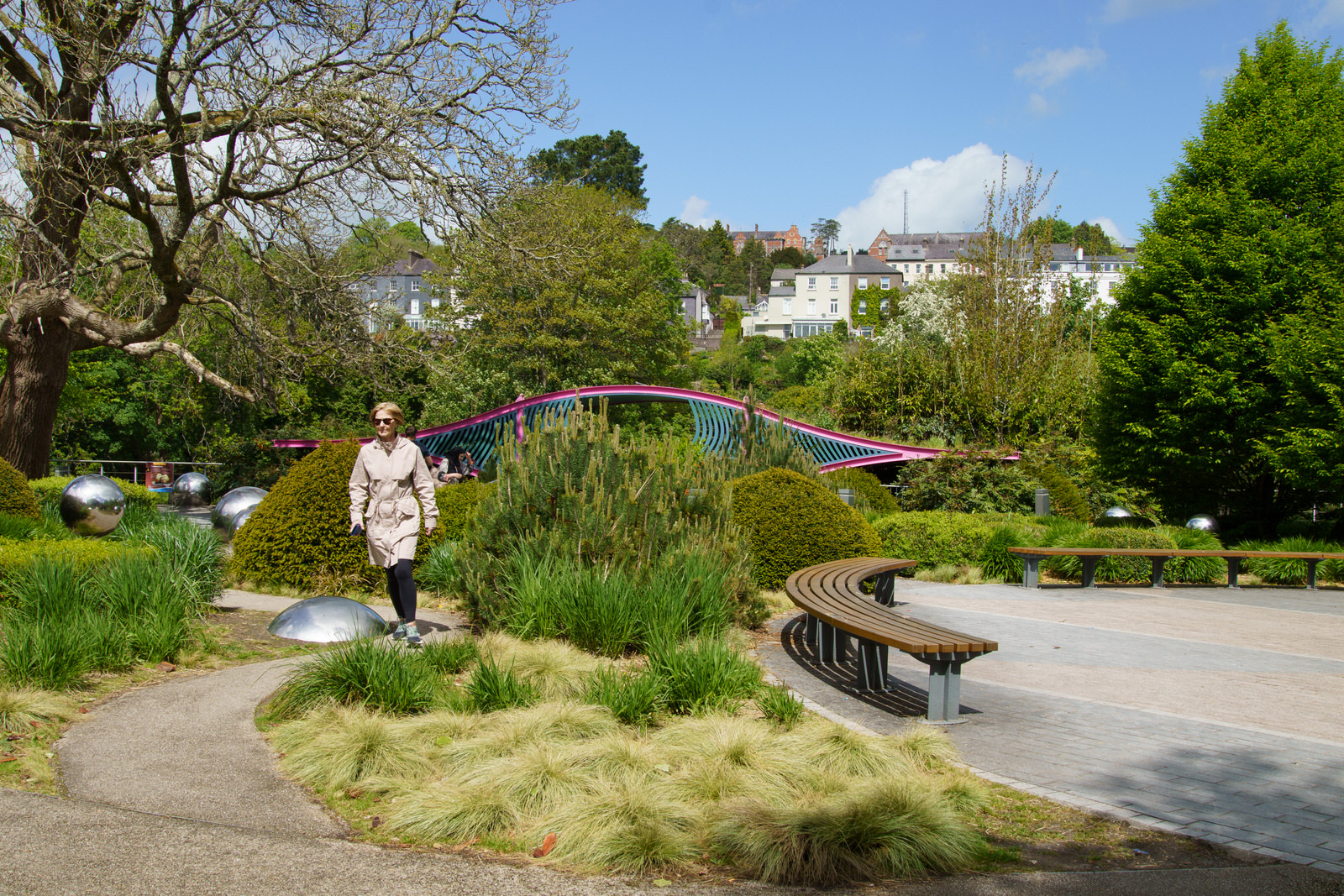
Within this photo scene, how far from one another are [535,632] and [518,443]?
2048mm

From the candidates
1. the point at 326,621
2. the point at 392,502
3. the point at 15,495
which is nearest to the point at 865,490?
the point at 392,502

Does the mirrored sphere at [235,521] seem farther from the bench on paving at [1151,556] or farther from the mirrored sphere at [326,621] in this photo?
the bench on paving at [1151,556]

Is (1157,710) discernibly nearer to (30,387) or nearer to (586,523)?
(586,523)

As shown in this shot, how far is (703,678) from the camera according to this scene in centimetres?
554

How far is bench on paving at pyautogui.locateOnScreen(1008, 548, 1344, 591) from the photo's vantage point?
40.3ft

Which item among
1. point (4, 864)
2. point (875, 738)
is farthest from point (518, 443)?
Answer: point (4, 864)

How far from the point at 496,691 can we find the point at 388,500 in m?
2.26

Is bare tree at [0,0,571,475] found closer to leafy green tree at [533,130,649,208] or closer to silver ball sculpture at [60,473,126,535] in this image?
silver ball sculpture at [60,473,126,535]

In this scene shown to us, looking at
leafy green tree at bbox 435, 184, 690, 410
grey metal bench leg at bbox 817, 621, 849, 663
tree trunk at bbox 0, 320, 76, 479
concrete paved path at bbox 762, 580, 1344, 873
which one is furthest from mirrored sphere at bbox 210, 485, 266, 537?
leafy green tree at bbox 435, 184, 690, 410

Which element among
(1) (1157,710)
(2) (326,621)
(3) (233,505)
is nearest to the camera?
(1) (1157,710)

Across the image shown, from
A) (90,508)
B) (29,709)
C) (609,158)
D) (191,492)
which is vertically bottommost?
(191,492)

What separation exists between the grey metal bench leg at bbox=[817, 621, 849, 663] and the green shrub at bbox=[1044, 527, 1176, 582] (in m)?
6.84

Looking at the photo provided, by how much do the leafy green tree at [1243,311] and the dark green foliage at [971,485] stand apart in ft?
7.16

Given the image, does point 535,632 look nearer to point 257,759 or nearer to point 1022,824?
point 257,759
